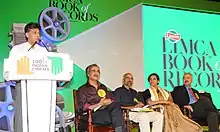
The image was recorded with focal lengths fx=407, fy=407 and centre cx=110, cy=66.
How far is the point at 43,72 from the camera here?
2777 millimetres

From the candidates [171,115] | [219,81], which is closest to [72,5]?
[171,115]

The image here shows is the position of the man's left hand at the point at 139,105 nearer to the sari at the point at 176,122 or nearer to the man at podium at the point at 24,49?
the sari at the point at 176,122

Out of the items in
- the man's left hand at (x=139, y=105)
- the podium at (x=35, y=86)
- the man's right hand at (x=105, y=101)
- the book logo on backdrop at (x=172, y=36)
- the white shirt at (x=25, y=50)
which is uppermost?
the book logo on backdrop at (x=172, y=36)

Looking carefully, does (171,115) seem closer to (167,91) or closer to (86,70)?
(167,91)

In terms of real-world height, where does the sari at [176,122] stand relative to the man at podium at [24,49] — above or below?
below

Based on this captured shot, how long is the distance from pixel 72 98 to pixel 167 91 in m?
1.34

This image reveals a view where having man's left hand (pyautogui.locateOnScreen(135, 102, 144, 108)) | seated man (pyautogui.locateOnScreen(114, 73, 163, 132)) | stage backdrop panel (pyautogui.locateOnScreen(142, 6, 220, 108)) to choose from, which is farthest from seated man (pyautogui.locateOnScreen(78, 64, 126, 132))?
stage backdrop panel (pyautogui.locateOnScreen(142, 6, 220, 108))

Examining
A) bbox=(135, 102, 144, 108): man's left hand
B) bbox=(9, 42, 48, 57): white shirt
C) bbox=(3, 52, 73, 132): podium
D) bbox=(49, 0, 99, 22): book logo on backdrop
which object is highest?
bbox=(49, 0, 99, 22): book logo on backdrop

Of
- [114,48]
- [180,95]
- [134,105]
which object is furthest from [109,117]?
[180,95]

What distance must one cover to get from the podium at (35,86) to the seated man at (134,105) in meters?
2.11

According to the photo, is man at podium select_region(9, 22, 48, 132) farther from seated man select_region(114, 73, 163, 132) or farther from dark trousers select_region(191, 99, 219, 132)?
dark trousers select_region(191, 99, 219, 132)

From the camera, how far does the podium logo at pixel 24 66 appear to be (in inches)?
108

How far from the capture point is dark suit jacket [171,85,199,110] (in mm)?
5473

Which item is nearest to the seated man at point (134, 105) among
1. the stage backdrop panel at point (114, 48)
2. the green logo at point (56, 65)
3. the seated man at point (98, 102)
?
the stage backdrop panel at point (114, 48)
